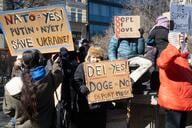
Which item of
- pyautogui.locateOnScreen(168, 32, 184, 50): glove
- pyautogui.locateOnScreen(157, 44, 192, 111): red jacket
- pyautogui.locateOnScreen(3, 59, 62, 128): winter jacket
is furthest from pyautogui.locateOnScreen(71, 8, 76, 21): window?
pyautogui.locateOnScreen(3, 59, 62, 128): winter jacket

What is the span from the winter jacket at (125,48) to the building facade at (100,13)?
73651mm

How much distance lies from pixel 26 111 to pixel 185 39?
2.29 meters

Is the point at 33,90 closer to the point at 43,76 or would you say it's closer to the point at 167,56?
the point at 43,76

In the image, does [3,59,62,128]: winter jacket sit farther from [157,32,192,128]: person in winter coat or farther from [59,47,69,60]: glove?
[157,32,192,128]: person in winter coat

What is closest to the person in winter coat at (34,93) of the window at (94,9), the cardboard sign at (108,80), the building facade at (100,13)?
the cardboard sign at (108,80)

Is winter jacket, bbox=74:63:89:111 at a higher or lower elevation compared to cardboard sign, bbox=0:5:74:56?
lower

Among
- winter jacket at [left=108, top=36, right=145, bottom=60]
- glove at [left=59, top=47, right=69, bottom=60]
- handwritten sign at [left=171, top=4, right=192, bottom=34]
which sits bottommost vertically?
winter jacket at [left=108, top=36, right=145, bottom=60]

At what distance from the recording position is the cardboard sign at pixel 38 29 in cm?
748

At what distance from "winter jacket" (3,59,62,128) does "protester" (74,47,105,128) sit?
0.71m

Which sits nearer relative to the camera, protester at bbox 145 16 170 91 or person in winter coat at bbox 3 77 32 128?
person in winter coat at bbox 3 77 32 128

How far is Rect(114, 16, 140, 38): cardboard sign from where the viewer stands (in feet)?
29.7

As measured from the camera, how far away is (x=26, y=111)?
6.25m

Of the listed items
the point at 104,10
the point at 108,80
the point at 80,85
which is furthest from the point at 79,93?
the point at 104,10

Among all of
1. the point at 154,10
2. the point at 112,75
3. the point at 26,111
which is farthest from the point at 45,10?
the point at 154,10
